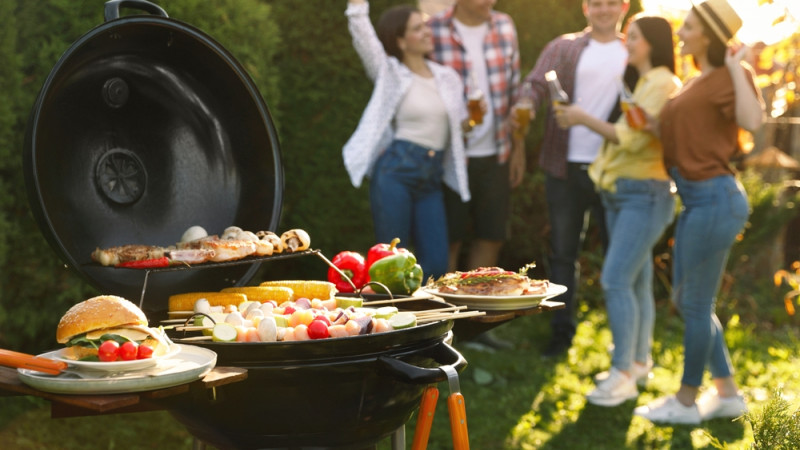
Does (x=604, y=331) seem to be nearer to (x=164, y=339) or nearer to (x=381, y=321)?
(x=381, y=321)

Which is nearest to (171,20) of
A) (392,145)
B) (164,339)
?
(164,339)

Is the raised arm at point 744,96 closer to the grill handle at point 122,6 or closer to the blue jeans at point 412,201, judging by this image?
the blue jeans at point 412,201

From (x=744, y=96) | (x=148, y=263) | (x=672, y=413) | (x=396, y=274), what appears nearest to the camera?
(x=148, y=263)

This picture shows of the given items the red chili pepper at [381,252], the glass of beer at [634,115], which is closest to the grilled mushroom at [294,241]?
the red chili pepper at [381,252]

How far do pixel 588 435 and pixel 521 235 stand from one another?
309 cm

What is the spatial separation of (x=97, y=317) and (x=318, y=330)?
0.55 metres

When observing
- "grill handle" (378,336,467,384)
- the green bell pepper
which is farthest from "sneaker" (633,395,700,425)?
"grill handle" (378,336,467,384)

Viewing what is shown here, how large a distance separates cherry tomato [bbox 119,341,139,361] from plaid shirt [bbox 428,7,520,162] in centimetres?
415

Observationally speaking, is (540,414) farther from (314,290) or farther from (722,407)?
(314,290)

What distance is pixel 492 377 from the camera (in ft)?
18.8

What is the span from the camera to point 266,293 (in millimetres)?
2855

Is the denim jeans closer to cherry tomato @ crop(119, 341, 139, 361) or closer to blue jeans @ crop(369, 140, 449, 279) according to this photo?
blue jeans @ crop(369, 140, 449, 279)

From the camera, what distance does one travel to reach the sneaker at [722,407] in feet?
15.7

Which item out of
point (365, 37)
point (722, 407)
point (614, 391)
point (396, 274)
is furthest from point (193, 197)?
point (722, 407)
